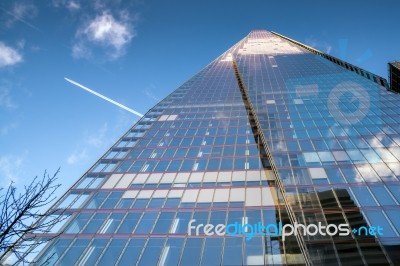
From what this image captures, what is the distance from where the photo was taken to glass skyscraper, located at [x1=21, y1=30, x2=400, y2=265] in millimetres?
23953

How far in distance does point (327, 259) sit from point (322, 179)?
10.6 metres

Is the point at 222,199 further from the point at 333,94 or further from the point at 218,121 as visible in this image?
the point at 333,94

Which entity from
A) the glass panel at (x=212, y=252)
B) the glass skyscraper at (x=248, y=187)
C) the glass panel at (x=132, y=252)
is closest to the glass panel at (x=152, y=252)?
the glass skyscraper at (x=248, y=187)

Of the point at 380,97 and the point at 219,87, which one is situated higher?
the point at 219,87

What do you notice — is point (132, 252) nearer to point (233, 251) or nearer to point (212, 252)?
point (212, 252)

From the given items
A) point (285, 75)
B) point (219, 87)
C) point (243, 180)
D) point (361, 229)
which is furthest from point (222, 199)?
point (285, 75)

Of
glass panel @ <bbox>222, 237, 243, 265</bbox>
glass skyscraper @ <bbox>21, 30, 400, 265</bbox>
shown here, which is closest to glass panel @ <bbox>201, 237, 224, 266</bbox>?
glass skyscraper @ <bbox>21, 30, 400, 265</bbox>

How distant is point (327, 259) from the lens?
22.5m

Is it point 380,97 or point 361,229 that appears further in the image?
point 380,97

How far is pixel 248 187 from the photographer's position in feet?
105

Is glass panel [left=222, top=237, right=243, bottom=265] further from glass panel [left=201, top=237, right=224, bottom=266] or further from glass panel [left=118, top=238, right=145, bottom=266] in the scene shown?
glass panel [left=118, top=238, right=145, bottom=266]

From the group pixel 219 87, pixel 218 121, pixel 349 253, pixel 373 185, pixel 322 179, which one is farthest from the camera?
pixel 219 87

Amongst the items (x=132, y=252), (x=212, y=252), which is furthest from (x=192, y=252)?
(x=132, y=252)

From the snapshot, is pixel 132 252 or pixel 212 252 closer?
pixel 212 252
